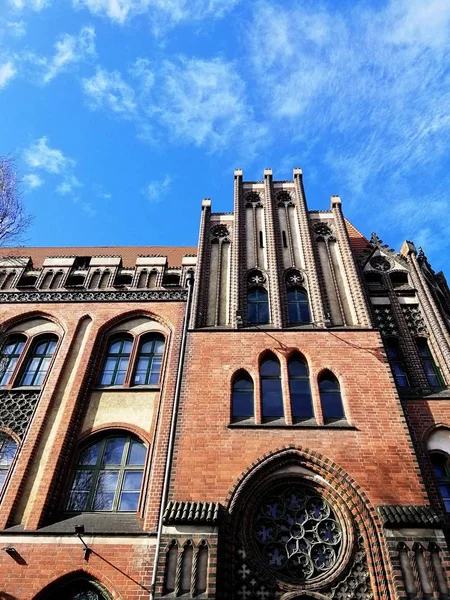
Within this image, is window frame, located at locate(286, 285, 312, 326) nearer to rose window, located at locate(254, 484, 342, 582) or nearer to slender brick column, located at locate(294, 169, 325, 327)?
slender brick column, located at locate(294, 169, 325, 327)

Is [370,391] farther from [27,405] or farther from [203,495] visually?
[27,405]

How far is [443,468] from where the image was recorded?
356 inches

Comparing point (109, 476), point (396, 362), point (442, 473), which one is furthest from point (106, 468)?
point (396, 362)

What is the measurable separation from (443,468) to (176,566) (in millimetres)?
5624

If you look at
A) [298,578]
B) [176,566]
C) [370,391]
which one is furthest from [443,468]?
[176,566]

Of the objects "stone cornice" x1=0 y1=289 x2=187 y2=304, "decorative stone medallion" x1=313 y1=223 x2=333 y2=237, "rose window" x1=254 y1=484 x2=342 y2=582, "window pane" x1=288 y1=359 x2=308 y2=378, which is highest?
"decorative stone medallion" x1=313 y1=223 x2=333 y2=237

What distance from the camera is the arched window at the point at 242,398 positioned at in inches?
368

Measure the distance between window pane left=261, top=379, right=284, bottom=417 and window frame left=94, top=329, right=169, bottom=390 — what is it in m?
2.64

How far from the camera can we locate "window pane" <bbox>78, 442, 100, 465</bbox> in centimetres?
966

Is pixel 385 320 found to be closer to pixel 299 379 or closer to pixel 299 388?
pixel 299 379

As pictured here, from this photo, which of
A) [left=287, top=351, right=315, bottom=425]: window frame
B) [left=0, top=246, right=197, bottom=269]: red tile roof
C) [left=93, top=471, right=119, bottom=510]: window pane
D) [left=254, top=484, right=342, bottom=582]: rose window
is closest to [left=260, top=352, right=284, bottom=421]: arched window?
[left=287, top=351, right=315, bottom=425]: window frame

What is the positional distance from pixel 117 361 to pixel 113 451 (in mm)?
2620

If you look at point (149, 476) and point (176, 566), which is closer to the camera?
point (176, 566)

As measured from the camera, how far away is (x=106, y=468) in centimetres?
950
